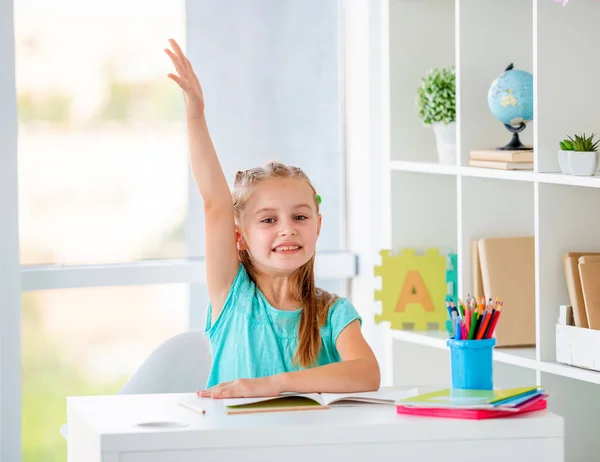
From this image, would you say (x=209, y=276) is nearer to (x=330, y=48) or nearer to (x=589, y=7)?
(x=589, y=7)

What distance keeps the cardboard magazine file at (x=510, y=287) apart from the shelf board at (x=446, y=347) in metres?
0.04

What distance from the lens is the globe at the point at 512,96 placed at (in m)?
2.30

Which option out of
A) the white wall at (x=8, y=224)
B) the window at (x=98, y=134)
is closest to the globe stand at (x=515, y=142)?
the window at (x=98, y=134)

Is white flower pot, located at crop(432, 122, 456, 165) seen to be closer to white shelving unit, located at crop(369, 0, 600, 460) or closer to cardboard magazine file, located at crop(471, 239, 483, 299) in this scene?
white shelving unit, located at crop(369, 0, 600, 460)

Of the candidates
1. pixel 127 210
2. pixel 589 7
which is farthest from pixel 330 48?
pixel 589 7

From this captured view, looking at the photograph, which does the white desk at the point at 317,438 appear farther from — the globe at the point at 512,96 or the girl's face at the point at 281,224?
the globe at the point at 512,96

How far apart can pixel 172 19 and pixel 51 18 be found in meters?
0.33

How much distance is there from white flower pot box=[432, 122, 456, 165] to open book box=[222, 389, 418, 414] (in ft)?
3.92

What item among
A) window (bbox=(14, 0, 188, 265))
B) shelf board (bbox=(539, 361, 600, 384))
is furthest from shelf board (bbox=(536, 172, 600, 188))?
window (bbox=(14, 0, 188, 265))

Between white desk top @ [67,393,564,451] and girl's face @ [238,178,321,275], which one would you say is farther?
girl's face @ [238,178,321,275]

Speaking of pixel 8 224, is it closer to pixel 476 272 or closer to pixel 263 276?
pixel 263 276

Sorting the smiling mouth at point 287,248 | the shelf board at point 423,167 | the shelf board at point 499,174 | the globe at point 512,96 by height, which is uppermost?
the globe at point 512,96

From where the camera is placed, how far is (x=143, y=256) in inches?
111

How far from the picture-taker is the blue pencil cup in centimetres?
147
